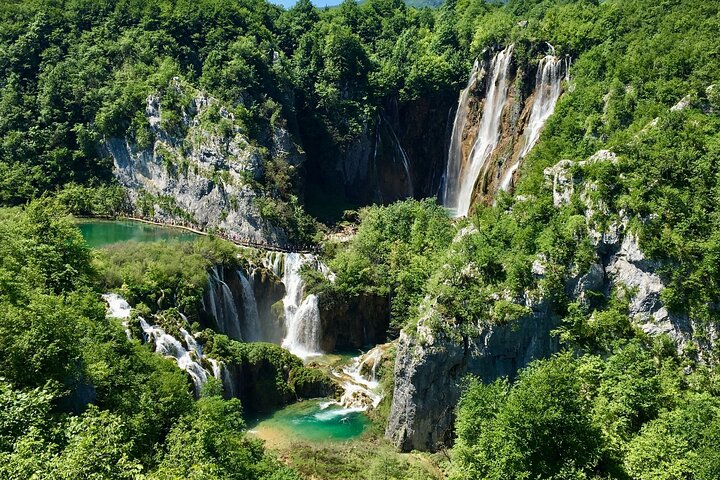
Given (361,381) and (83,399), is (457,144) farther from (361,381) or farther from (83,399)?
(83,399)

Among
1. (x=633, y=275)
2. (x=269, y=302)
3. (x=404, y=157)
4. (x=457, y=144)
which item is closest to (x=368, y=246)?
(x=269, y=302)

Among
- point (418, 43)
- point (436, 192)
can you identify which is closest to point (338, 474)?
point (436, 192)

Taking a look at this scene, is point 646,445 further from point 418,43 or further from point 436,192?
point 418,43

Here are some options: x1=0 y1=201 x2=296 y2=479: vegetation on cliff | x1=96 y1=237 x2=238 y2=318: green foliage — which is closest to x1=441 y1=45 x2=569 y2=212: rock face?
x1=96 y1=237 x2=238 y2=318: green foliage

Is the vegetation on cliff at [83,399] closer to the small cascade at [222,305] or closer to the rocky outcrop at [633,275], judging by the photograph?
the small cascade at [222,305]

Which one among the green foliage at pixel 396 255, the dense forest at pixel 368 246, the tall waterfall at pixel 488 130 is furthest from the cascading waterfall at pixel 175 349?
the tall waterfall at pixel 488 130
